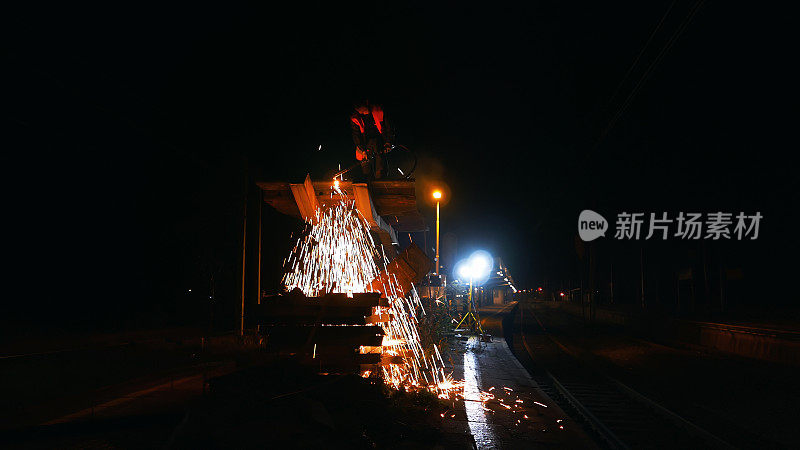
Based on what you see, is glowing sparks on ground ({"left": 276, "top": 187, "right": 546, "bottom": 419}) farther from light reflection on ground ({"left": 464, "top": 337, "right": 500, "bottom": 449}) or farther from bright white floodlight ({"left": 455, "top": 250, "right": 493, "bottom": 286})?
bright white floodlight ({"left": 455, "top": 250, "right": 493, "bottom": 286})

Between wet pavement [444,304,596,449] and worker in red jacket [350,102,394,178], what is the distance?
4.00 m

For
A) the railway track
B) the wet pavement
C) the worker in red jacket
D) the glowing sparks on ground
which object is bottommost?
the railway track

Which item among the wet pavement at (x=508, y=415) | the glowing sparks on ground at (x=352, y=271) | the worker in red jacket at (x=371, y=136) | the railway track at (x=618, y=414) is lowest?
the railway track at (x=618, y=414)

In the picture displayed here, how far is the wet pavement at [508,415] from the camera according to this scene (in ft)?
22.5

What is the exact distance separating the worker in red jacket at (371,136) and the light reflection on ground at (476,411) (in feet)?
13.2

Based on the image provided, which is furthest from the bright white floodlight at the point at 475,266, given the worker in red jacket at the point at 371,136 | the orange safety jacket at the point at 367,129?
the orange safety jacket at the point at 367,129

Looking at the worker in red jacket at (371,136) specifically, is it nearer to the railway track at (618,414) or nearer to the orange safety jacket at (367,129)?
the orange safety jacket at (367,129)

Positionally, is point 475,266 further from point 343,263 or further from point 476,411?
point 343,263

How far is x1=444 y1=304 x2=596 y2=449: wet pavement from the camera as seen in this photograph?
6.87 m

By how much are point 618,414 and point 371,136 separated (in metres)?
7.23

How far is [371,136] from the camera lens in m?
7.26

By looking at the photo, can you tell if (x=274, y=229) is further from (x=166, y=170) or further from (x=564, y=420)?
(x=564, y=420)

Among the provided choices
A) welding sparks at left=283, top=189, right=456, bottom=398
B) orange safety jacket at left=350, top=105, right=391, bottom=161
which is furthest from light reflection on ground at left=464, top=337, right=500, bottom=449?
orange safety jacket at left=350, top=105, right=391, bottom=161

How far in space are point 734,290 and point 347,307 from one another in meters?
31.3
